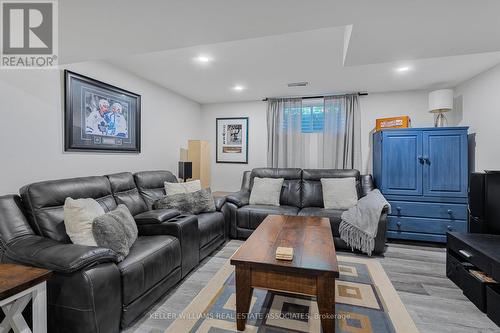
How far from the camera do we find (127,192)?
2891mm

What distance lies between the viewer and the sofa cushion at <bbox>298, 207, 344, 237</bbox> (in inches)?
126

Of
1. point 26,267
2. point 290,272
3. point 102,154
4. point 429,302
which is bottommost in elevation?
point 429,302

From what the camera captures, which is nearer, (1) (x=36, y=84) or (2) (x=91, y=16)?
(2) (x=91, y=16)

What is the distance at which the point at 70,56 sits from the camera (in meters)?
2.17

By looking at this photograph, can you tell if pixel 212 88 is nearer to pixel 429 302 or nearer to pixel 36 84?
pixel 36 84

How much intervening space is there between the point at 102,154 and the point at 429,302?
362 cm

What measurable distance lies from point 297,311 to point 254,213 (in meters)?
1.74

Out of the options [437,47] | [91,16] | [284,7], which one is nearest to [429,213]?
[437,47]

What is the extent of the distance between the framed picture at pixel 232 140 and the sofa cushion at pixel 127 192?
220 cm

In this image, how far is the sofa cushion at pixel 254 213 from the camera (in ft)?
11.5

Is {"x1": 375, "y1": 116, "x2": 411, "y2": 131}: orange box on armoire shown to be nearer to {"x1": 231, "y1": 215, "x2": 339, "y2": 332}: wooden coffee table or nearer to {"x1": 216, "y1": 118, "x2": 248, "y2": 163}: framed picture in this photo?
{"x1": 216, "y1": 118, "x2": 248, "y2": 163}: framed picture

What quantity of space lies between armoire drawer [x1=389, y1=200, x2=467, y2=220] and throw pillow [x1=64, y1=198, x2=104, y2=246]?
12.3 feet

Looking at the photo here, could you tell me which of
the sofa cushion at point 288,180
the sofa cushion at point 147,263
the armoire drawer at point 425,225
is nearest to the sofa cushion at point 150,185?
the sofa cushion at point 147,263

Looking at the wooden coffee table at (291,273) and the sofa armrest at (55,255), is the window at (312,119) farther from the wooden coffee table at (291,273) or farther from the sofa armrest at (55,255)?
the sofa armrest at (55,255)
